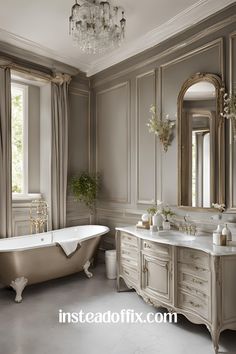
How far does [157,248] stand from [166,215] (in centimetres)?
66

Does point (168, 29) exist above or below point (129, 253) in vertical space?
above

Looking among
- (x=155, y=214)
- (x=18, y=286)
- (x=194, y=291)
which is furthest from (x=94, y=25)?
(x=18, y=286)

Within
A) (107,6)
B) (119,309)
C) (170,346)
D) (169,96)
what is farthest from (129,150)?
(170,346)

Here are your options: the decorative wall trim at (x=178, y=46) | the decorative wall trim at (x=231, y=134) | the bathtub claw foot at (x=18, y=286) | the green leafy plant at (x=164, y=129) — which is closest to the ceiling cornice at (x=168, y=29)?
the decorative wall trim at (x=178, y=46)

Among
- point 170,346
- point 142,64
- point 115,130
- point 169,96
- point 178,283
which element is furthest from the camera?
point 115,130

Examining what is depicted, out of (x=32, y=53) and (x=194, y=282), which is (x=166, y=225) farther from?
(x=32, y=53)

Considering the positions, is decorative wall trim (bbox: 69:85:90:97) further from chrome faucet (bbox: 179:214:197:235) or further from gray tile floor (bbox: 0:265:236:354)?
gray tile floor (bbox: 0:265:236:354)

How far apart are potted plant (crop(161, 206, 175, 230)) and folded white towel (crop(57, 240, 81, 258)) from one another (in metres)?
1.10

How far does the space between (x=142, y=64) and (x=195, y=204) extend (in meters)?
2.04

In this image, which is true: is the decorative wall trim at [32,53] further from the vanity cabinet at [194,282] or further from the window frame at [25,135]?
the vanity cabinet at [194,282]

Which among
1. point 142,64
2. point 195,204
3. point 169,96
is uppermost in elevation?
point 142,64

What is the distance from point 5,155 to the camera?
12.6 feet

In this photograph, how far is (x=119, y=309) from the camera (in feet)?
10.0

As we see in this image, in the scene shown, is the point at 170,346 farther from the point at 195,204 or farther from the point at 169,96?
the point at 169,96
